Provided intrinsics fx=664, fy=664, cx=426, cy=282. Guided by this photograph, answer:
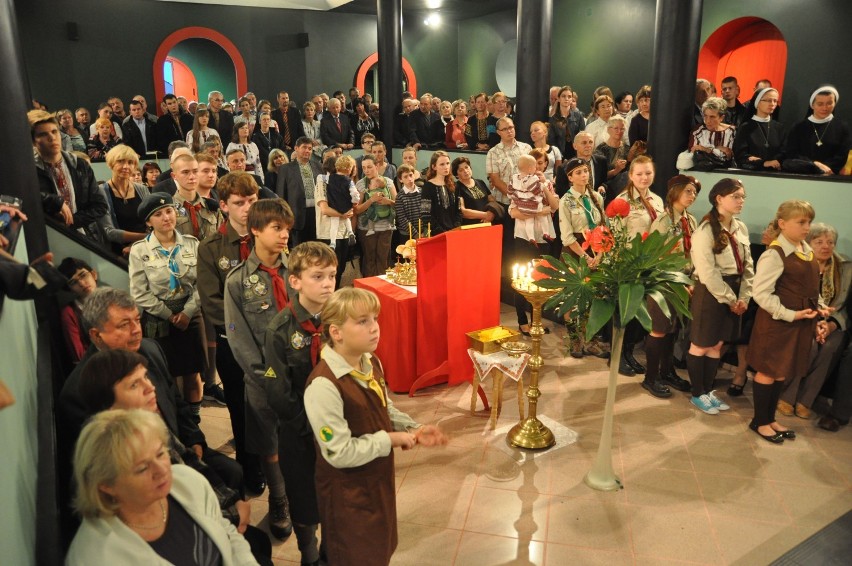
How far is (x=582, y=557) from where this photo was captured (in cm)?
335

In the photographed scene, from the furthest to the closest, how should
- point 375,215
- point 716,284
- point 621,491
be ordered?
point 375,215, point 716,284, point 621,491

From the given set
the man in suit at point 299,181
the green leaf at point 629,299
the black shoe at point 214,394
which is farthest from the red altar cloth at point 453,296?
the man in suit at point 299,181

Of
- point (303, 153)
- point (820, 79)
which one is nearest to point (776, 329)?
point (303, 153)

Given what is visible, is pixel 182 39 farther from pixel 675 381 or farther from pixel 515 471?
pixel 515 471

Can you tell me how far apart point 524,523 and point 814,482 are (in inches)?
73.7

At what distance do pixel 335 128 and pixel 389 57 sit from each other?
1.91m

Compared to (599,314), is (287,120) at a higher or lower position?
higher

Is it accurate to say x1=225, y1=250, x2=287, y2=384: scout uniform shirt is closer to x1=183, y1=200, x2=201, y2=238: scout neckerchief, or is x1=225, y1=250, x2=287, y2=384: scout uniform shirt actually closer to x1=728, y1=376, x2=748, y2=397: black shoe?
x1=183, y1=200, x2=201, y2=238: scout neckerchief

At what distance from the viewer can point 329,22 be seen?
624 inches

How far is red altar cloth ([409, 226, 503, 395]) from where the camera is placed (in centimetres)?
500

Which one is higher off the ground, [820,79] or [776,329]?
[820,79]

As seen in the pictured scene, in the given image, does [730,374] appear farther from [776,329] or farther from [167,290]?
[167,290]

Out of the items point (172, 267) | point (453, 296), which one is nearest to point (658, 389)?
point (453, 296)

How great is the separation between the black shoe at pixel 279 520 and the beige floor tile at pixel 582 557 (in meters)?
1.36
